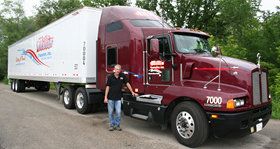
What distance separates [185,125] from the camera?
7.09 meters

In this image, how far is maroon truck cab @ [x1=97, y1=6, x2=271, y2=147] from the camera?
6.65 metres

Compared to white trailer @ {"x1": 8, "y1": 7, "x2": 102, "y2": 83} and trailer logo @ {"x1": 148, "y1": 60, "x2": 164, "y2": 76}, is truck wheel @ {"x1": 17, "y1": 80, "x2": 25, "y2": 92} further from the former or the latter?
trailer logo @ {"x1": 148, "y1": 60, "x2": 164, "y2": 76}

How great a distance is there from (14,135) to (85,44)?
432 cm

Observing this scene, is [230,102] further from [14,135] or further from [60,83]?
[60,83]

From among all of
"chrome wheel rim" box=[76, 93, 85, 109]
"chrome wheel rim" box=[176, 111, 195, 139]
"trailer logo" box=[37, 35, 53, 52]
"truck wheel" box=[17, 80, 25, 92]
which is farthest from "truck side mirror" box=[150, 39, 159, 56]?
"truck wheel" box=[17, 80, 25, 92]

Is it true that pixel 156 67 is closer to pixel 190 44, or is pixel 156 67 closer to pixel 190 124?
pixel 190 44

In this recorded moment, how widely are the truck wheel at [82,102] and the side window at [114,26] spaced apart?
→ 266 cm

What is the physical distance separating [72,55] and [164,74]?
535cm

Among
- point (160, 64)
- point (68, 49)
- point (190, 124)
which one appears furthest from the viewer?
→ point (68, 49)

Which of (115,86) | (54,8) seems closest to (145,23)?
(115,86)

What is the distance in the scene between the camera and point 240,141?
7.61 meters

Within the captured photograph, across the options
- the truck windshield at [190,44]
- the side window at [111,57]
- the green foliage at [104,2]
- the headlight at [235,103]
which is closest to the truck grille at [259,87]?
the headlight at [235,103]

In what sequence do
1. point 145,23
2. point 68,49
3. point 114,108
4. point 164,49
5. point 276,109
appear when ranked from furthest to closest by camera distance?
point 68,49 → point 276,109 → point 145,23 → point 114,108 → point 164,49

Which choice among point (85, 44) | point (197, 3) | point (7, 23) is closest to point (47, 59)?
point (85, 44)
